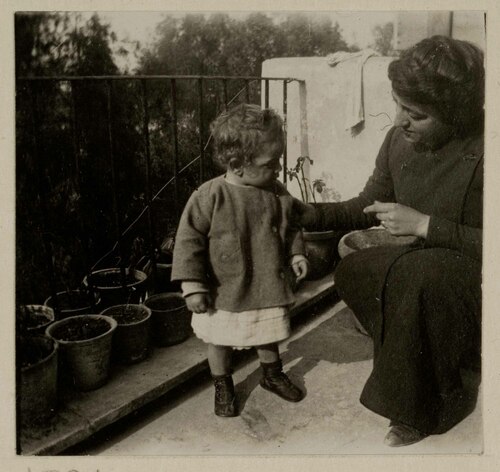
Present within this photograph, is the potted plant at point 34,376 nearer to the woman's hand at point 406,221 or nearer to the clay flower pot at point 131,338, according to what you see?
the clay flower pot at point 131,338

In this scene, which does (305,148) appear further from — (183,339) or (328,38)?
(183,339)

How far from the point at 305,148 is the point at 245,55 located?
1.38 metres

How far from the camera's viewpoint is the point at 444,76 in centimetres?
206

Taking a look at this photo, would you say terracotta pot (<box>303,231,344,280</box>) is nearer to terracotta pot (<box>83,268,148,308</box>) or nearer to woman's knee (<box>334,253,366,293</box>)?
woman's knee (<box>334,253,366,293</box>)

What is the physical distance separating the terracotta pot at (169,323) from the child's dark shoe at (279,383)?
0.50 m

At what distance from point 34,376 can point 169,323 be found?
0.84 metres

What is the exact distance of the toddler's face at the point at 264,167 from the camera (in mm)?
2127

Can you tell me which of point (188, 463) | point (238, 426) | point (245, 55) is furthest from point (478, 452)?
point (245, 55)

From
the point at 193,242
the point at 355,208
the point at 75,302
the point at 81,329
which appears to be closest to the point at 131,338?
the point at 81,329

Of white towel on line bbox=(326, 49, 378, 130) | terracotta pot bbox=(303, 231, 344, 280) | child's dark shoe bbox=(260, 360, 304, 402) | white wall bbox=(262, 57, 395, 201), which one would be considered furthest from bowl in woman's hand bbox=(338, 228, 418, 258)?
child's dark shoe bbox=(260, 360, 304, 402)

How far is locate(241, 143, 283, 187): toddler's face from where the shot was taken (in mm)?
2127

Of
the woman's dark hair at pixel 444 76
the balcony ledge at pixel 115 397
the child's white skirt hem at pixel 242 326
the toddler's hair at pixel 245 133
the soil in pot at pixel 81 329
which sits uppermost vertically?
the woman's dark hair at pixel 444 76

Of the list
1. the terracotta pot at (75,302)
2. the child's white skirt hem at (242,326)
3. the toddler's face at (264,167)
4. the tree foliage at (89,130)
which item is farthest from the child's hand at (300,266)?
the terracotta pot at (75,302)

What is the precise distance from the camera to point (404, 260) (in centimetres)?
220
